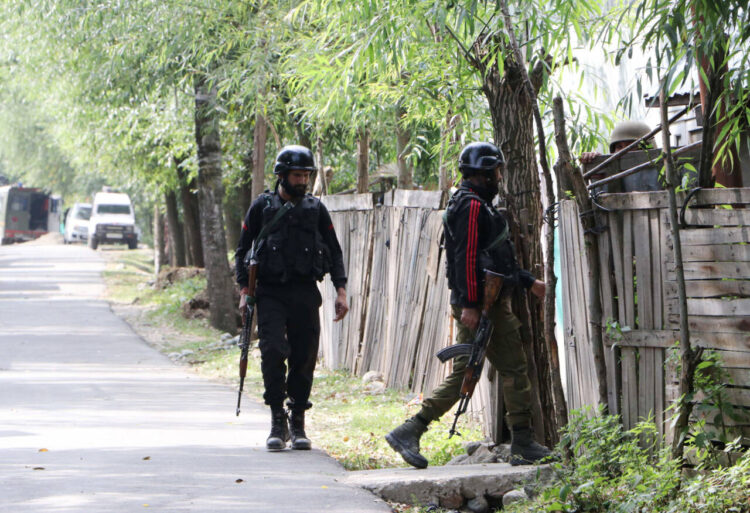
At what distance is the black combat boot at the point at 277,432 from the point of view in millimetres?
7059

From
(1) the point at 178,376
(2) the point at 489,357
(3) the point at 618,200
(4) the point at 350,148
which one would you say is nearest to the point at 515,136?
(3) the point at 618,200

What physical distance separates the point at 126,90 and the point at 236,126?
2.92 m

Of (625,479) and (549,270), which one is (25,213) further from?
(625,479)

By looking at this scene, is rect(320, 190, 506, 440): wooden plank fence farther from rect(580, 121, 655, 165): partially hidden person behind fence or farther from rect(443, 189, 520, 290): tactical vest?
rect(580, 121, 655, 165): partially hidden person behind fence

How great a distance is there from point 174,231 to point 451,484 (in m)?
25.6

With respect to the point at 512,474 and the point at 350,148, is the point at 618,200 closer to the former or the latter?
the point at 512,474

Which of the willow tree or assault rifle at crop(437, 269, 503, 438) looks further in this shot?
the willow tree

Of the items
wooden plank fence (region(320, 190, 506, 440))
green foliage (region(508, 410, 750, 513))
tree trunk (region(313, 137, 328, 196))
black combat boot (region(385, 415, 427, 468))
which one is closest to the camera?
green foliage (region(508, 410, 750, 513))

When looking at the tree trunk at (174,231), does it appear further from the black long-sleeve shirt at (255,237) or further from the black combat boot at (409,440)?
the black combat boot at (409,440)

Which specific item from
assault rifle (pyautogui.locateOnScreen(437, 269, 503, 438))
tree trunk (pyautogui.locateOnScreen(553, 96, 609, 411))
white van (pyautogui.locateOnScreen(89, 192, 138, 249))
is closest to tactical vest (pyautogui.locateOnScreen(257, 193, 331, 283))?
assault rifle (pyautogui.locateOnScreen(437, 269, 503, 438))

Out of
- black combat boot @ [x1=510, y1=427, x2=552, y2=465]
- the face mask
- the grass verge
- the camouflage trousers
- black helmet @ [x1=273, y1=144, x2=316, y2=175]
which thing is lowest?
the grass verge

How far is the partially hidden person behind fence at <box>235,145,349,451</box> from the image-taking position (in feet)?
23.1

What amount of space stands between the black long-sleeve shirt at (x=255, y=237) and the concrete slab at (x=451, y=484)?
70.1 inches

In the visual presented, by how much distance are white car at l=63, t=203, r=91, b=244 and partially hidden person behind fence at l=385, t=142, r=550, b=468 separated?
56816mm
